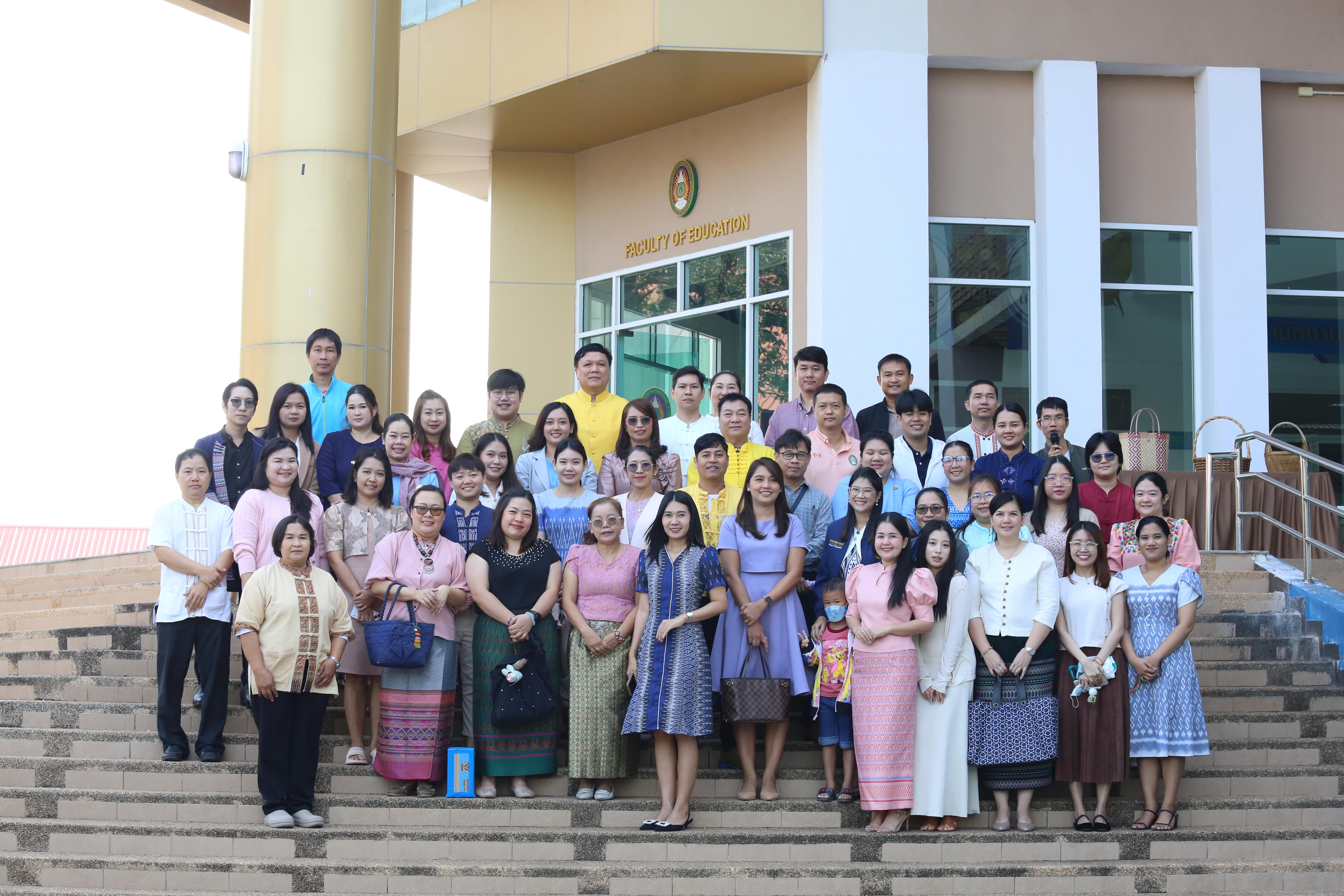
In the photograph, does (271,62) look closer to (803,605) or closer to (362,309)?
(362,309)

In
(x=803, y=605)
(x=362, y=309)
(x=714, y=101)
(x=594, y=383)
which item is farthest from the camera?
(x=714, y=101)

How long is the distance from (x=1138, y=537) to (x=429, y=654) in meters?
3.79

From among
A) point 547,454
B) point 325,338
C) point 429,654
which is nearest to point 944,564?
point 547,454

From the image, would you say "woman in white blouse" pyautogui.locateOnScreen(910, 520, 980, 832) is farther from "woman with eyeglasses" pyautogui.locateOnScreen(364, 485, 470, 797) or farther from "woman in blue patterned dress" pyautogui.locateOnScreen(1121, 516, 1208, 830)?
"woman with eyeglasses" pyautogui.locateOnScreen(364, 485, 470, 797)

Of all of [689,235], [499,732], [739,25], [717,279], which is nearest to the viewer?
[499,732]

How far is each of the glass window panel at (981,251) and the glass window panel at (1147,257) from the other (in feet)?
2.72

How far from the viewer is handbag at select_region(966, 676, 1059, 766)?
6281mm

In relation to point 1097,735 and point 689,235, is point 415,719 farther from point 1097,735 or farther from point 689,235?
point 689,235

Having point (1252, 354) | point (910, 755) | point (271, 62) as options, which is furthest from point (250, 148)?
point (1252, 354)

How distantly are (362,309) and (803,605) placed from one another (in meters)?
5.82

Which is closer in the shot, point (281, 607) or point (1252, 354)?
point (281, 607)

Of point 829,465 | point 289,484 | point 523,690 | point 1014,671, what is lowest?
point 523,690

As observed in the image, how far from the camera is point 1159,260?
1253 centimetres

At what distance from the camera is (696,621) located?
6.30m
